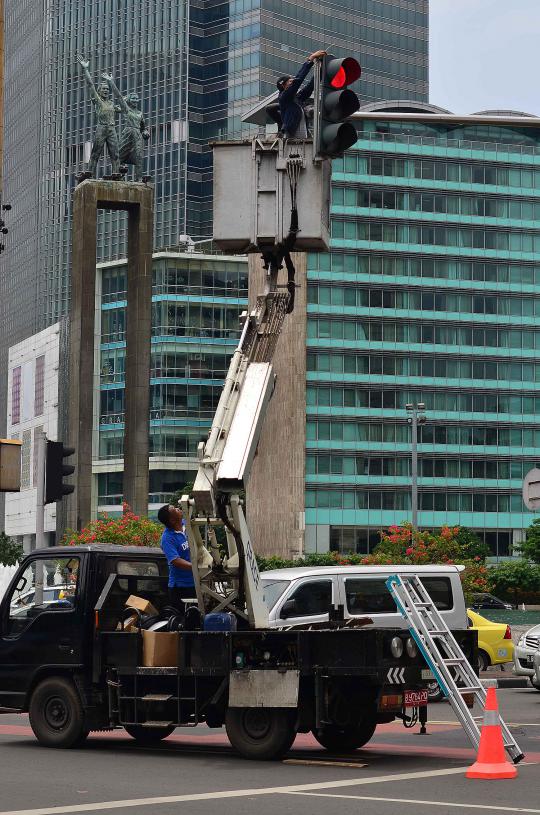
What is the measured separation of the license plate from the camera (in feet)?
46.2

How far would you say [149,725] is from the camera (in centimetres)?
1466

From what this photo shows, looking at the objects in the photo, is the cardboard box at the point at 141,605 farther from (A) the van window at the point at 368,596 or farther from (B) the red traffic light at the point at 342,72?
(A) the van window at the point at 368,596

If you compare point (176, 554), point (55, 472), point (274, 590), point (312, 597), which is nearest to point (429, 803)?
point (176, 554)

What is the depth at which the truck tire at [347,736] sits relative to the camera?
14.8 metres

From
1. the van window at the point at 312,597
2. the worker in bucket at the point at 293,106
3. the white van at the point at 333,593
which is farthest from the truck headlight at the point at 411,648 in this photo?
the van window at the point at 312,597

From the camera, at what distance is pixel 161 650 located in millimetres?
14688

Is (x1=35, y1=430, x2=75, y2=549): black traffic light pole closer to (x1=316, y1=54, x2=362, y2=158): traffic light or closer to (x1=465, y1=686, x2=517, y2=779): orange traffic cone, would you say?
(x1=465, y1=686, x2=517, y2=779): orange traffic cone

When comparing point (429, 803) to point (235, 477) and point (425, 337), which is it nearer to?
point (235, 477)

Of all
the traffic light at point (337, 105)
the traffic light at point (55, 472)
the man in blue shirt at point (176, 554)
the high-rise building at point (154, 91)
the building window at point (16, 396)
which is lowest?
the man in blue shirt at point (176, 554)

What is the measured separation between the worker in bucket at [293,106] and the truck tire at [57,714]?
5.93 m

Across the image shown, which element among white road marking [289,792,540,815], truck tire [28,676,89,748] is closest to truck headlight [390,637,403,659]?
white road marking [289,792,540,815]

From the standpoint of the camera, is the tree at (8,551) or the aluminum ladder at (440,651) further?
the tree at (8,551)

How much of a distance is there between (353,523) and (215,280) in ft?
83.4

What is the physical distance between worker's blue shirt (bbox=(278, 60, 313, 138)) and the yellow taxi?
51.7ft
